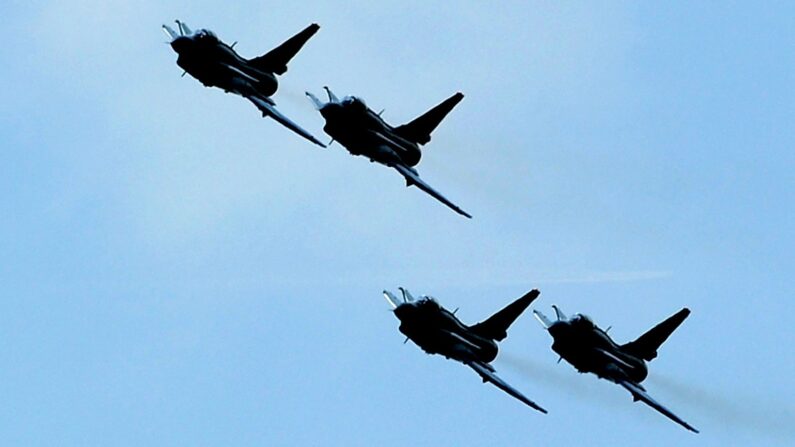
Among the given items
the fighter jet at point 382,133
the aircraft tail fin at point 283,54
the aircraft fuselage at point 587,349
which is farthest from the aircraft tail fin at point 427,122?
the aircraft fuselage at point 587,349

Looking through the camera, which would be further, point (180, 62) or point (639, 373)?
point (639, 373)

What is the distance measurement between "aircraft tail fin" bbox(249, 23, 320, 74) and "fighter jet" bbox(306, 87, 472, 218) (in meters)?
3.27

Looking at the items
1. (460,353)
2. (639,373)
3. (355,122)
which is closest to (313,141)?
(355,122)

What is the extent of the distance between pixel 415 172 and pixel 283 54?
13508 millimetres

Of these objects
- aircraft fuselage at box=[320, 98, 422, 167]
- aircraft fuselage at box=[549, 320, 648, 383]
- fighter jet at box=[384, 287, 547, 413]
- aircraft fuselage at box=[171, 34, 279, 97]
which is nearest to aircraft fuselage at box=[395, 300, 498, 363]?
fighter jet at box=[384, 287, 547, 413]

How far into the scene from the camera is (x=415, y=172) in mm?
181500

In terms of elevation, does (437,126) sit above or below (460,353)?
above

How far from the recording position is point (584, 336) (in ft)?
589

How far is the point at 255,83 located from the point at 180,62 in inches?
233

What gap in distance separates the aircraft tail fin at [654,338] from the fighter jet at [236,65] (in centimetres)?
3080

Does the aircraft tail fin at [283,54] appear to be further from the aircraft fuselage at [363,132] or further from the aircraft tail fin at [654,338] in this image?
the aircraft tail fin at [654,338]

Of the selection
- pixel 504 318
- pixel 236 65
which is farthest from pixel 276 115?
pixel 504 318

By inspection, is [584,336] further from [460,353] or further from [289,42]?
[289,42]

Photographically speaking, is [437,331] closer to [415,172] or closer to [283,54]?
[415,172]
